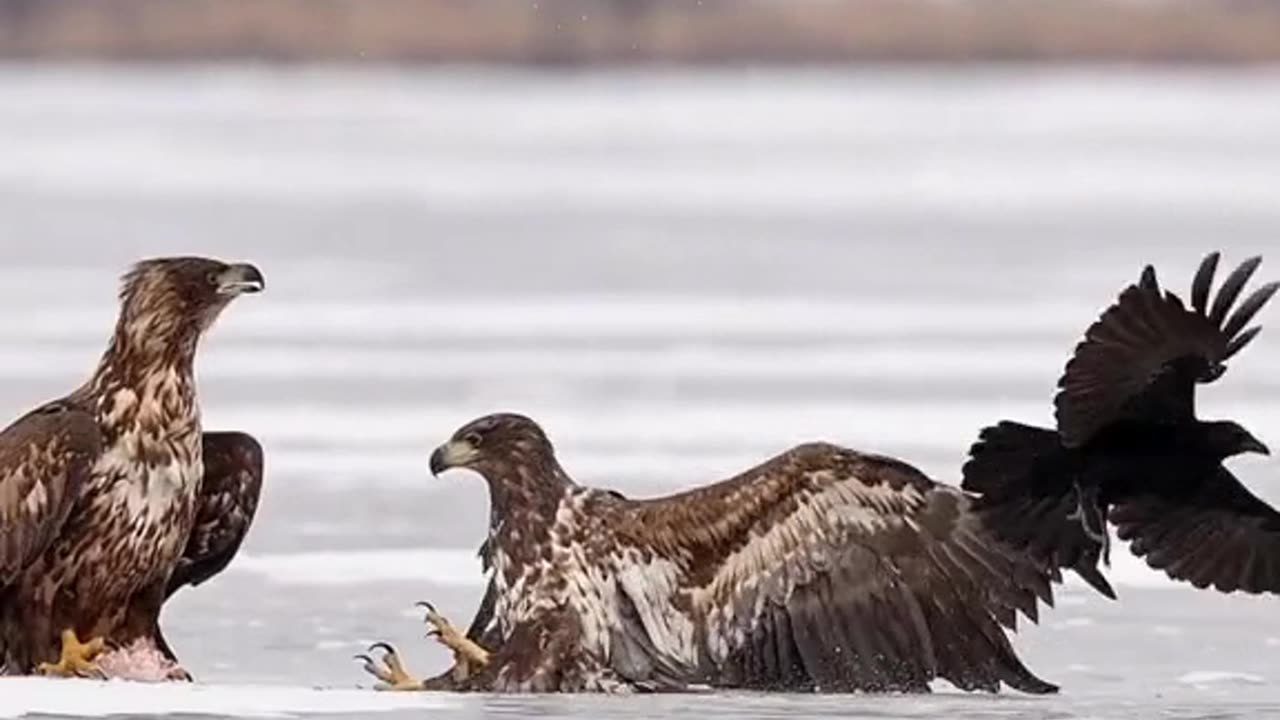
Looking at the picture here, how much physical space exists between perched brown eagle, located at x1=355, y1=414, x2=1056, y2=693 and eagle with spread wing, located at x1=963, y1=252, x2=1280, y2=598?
114mm

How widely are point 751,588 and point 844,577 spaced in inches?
5.9

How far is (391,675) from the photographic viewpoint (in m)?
5.61

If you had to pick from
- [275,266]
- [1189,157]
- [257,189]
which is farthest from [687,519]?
[1189,157]

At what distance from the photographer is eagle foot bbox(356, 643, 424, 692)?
18.3ft

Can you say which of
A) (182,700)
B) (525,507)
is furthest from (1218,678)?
(182,700)

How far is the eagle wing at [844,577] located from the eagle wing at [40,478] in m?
0.89

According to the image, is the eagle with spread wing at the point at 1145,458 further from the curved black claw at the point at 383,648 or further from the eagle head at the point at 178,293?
the eagle head at the point at 178,293

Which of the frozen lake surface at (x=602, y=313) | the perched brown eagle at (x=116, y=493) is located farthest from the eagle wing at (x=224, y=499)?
the frozen lake surface at (x=602, y=313)

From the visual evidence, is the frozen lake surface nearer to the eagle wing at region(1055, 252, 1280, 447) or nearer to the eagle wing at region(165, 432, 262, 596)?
the eagle wing at region(165, 432, 262, 596)

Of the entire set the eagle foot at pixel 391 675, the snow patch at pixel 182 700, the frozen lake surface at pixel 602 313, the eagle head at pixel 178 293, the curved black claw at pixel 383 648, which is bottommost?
the snow patch at pixel 182 700

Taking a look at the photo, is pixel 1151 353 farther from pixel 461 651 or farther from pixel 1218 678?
pixel 461 651

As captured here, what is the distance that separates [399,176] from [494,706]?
1912 cm

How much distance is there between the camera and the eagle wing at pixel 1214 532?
213 inches

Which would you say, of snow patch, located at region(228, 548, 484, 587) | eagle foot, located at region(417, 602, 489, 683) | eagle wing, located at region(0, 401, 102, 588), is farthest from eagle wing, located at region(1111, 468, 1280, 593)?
snow patch, located at region(228, 548, 484, 587)
